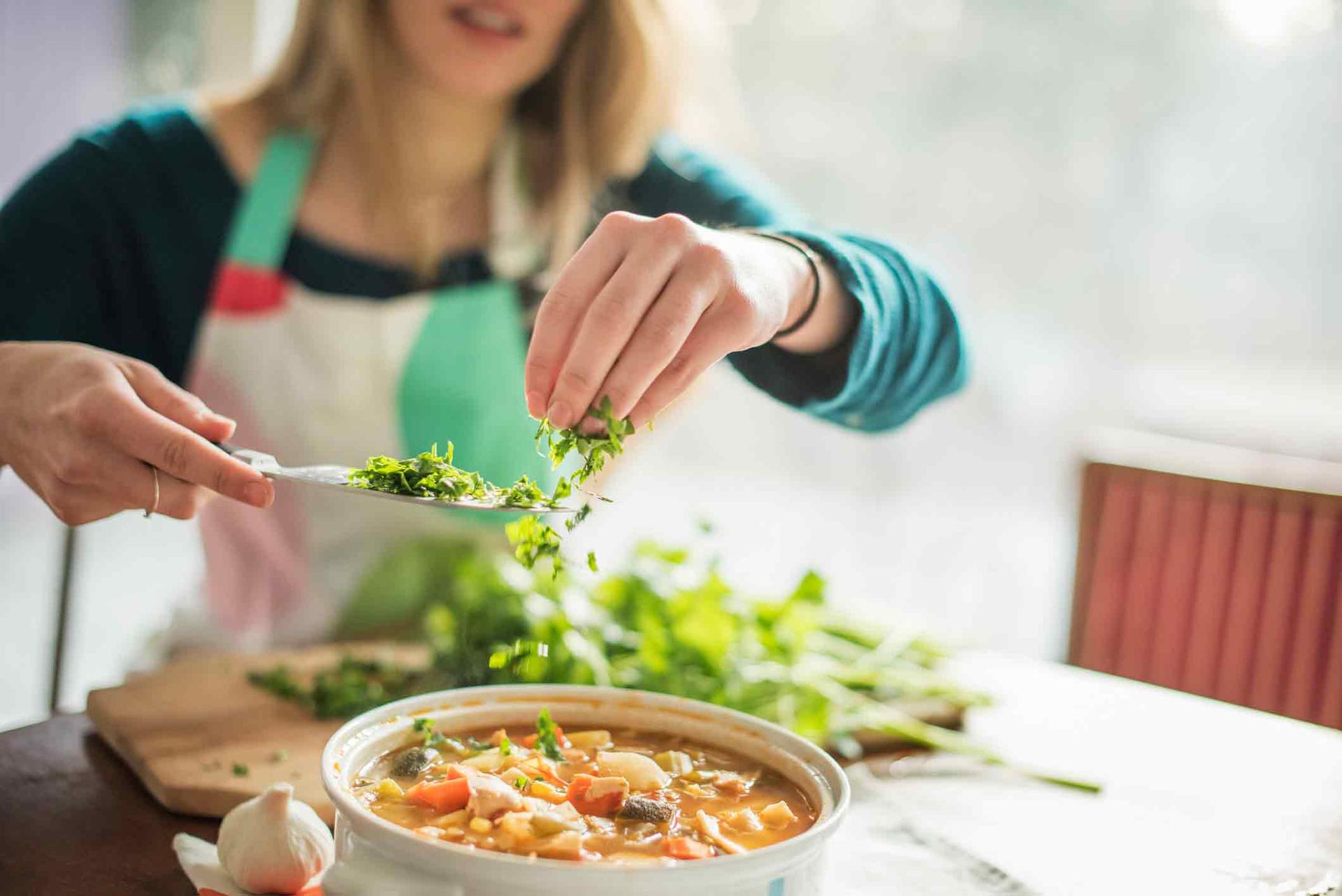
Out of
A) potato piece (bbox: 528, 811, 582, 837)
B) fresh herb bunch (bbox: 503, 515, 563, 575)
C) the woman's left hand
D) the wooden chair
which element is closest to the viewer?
potato piece (bbox: 528, 811, 582, 837)

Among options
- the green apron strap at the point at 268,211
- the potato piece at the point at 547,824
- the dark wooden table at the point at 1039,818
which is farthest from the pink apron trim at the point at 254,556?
the potato piece at the point at 547,824

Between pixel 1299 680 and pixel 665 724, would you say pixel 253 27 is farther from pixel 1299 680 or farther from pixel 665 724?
pixel 1299 680

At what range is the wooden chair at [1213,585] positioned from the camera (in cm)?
272

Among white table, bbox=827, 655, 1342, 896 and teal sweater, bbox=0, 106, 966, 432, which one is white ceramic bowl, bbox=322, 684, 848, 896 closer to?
white table, bbox=827, 655, 1342, 896

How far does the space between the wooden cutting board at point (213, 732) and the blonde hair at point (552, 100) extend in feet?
3.23

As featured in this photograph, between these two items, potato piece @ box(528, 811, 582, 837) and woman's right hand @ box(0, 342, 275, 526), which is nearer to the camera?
potato piece @ box(528, 811, 582, 837)

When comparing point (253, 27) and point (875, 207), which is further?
point (875, 207)

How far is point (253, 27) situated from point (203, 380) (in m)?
2.27

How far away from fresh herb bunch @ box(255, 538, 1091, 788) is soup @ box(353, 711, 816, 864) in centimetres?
28

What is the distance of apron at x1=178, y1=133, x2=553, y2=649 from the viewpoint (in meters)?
2.14

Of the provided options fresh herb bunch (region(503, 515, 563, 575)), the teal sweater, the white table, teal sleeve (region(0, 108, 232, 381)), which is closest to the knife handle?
fresh herb bunch (region(503, 515, 563, 575))

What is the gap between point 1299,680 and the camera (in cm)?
276

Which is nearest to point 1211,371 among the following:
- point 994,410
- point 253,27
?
point 994,410

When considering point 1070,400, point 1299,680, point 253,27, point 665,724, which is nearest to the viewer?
point 665,724
